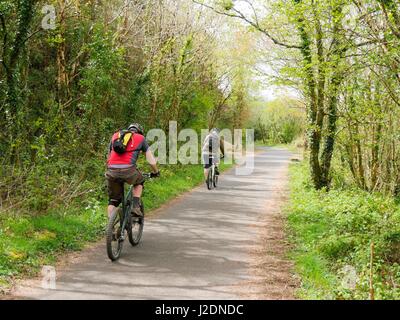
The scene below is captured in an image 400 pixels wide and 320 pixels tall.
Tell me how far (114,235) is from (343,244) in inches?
167

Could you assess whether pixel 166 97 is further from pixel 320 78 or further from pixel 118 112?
pixel 320 78

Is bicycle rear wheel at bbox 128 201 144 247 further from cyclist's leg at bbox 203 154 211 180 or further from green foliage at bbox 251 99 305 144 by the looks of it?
green foliage at bbox 251 99 305 144

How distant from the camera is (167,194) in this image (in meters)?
14.3

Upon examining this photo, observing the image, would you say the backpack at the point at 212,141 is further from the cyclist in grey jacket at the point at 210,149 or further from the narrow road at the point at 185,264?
the narrow road at the point at 185,264

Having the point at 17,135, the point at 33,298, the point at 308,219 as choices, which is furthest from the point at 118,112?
the point at 33,298

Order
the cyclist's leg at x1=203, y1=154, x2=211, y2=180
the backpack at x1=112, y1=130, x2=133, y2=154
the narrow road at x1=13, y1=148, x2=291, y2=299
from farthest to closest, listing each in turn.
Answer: the cyclist's leg at x1=203, y1=154, x2=211, y2=180, the backpack at x1=112, y1=130, x2=133, y2=154, the narrow road at x1=13, y1=148, x2=291, y2=299

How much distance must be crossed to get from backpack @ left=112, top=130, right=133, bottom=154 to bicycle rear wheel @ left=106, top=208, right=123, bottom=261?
3.15 feet

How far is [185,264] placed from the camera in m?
7.15

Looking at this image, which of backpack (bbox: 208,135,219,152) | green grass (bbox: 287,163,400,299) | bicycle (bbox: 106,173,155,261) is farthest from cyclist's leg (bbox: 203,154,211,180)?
bicycle (bbox: 106,173,155,261)

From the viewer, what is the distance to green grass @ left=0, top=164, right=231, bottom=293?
646 centimetres

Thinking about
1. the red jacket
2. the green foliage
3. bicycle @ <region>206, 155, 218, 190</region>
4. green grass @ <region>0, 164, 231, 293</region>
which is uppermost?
the green foliage

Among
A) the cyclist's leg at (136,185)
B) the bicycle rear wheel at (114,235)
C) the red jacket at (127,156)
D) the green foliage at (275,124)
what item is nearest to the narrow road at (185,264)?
the bicycle rear wheel at (114,235)

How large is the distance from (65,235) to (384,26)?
7.78m

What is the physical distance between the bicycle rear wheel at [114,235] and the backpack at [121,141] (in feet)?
3.15
